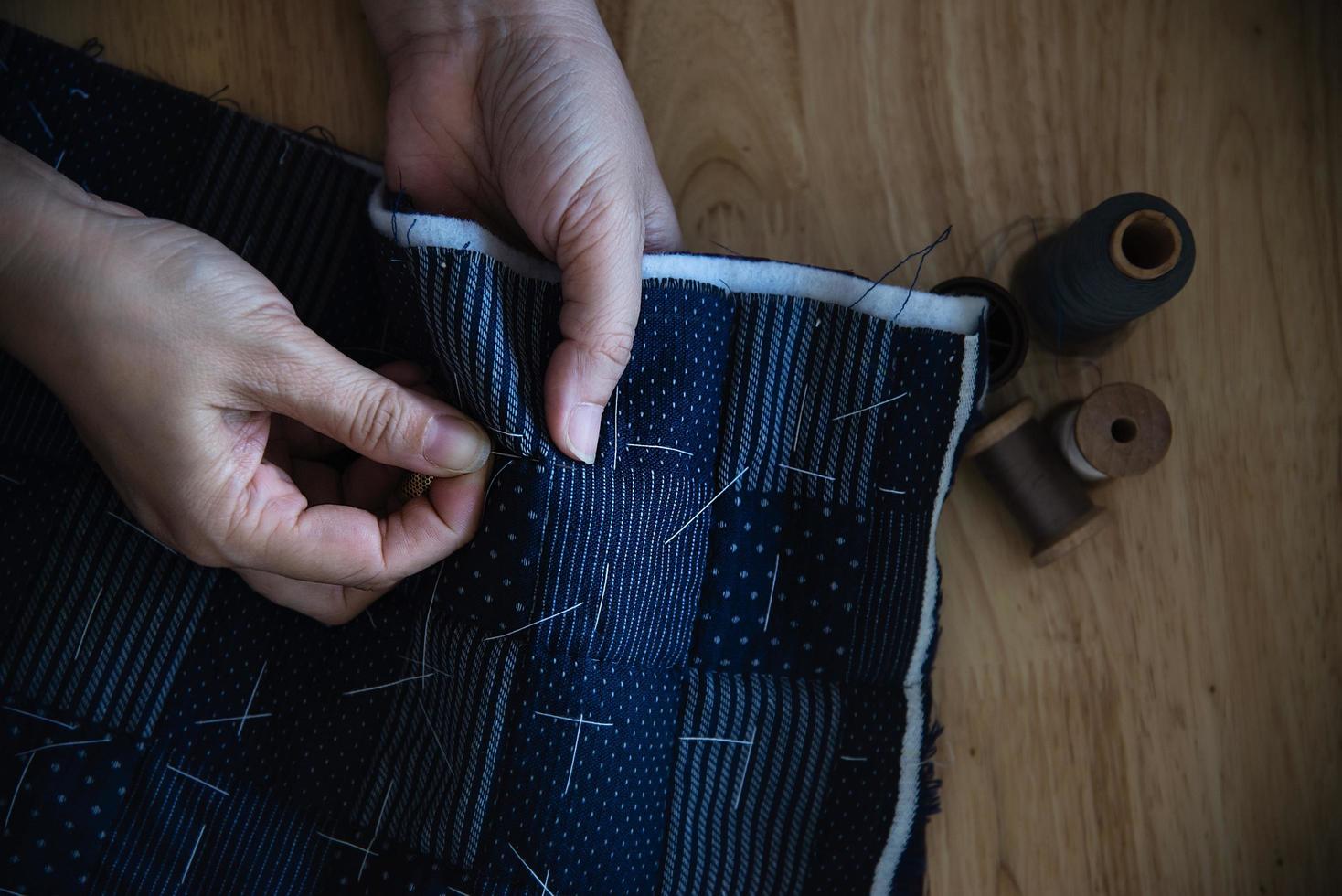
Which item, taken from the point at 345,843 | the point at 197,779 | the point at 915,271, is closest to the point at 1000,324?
the point at 915,271

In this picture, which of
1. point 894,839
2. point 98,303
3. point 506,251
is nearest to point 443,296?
point 506,251

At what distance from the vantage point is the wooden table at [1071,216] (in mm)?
1258

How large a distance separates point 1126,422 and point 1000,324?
20 centimetres

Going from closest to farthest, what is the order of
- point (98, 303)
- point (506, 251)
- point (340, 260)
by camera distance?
point (98, 303) → point (506, 251) → point (340, 260)

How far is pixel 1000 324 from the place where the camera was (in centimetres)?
127

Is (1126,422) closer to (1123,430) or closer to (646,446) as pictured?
(1123,430)

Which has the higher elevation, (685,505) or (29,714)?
(685,505)

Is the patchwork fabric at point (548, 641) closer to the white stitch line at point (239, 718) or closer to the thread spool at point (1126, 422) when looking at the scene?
the white stitch line at point (239, 718)

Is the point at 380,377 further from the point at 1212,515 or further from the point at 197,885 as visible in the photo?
the point at 1212,515

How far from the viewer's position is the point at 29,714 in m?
1.21

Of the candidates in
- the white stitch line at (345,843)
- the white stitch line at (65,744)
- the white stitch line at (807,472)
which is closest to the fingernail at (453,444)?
the white stitch line at (807,472)

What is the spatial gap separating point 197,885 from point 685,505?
773mm

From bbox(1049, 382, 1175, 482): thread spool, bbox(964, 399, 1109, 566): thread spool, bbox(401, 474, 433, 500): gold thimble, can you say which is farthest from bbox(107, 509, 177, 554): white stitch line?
bbox(1049, 382, 1175, 482): thread spool

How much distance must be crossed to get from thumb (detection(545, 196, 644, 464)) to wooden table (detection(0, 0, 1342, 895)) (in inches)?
10.8
